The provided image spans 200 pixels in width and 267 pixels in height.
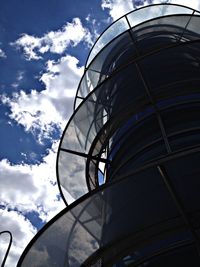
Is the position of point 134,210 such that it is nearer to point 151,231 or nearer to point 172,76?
point 151,231

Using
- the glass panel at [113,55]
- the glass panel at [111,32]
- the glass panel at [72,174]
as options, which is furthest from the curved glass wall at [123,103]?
the glass panel at [111,32]

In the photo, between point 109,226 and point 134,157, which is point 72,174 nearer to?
point 134,157

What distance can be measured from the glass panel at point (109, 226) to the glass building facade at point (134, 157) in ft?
0.03

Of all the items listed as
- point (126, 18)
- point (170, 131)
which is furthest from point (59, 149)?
point (126, 18)

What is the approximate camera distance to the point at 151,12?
412 inches

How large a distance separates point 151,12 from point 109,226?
26.3 feet

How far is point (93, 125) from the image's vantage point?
7238 mm

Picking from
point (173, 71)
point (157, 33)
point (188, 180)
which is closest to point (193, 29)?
point (157, 33)

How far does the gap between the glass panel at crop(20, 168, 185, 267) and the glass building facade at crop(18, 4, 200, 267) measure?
10mm

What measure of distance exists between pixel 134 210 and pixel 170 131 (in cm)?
212

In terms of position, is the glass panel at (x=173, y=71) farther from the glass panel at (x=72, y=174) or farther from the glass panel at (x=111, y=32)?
the glass panel at (x=111, y=32)

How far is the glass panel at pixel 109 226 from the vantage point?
3.61m

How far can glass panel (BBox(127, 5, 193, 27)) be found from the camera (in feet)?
34.1

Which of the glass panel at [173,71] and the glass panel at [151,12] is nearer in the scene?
the glass panel at [173,71]
